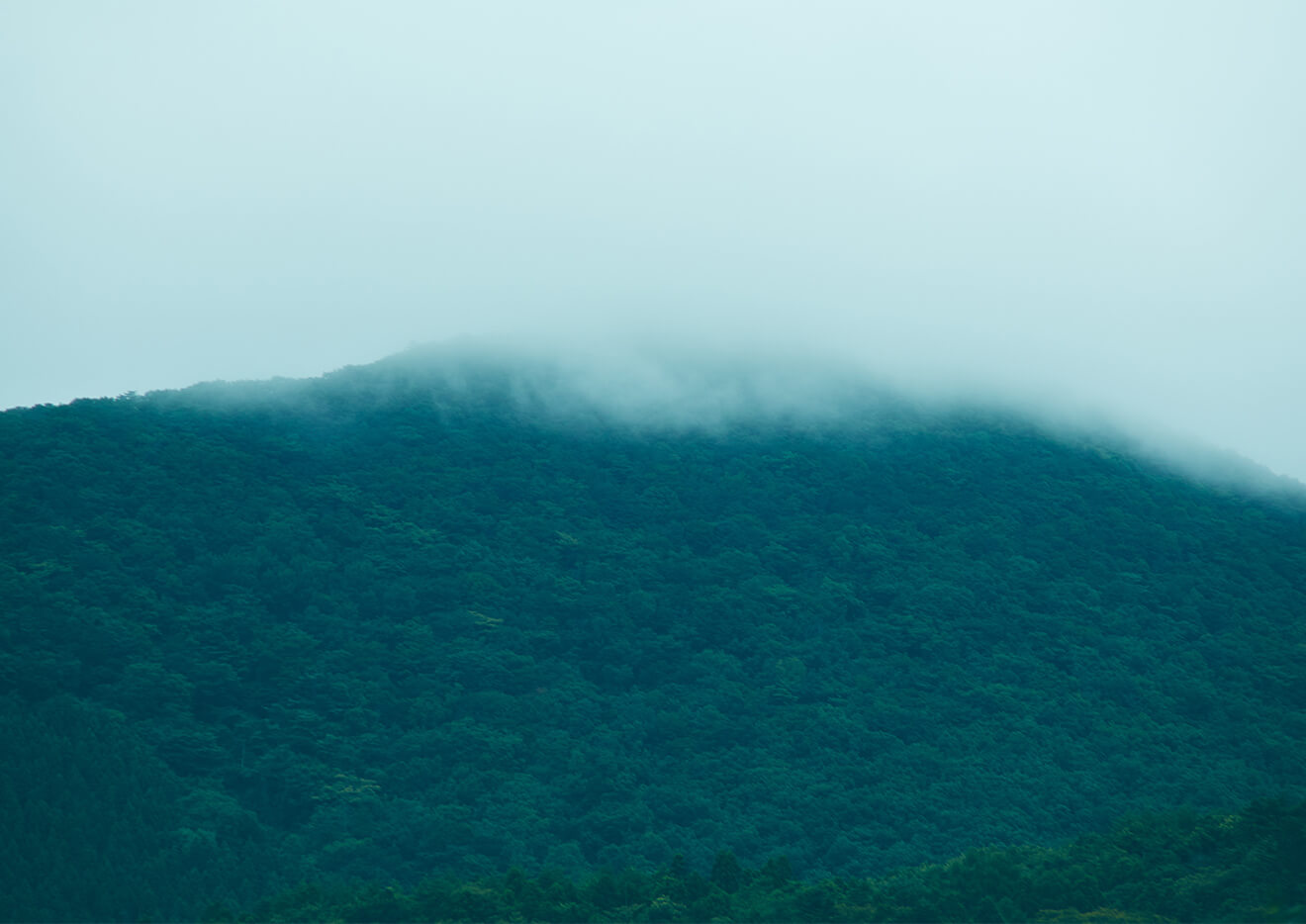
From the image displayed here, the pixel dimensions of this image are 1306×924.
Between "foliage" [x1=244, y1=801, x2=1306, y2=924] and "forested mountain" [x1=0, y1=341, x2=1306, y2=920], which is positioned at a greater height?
"forested mountain" [x1=0, y1=341, x2=1306, y2=920]

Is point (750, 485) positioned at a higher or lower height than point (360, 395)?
lower

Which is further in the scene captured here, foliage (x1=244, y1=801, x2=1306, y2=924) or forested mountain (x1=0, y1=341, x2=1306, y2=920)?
forested mountain (x1=0, y1=341, x2=1306, y2=920)

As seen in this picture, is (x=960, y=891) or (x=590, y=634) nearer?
(x=960, y=891)

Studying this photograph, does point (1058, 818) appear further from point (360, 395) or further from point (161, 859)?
point (360, 395)

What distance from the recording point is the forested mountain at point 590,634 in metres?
34.7

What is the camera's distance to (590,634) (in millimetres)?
43500

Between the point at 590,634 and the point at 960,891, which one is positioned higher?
the point at 590,634

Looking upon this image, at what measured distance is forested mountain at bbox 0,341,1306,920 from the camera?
34656 millimetres

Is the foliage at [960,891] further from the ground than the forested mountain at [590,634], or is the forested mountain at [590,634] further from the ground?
the forested mountain at [590,634]

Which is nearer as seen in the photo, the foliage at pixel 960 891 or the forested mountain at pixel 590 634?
the foliage at pixel 960 891

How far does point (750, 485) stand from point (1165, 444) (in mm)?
17814

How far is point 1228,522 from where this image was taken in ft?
164

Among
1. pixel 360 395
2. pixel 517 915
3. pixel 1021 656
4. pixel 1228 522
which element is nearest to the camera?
pixel 517 915

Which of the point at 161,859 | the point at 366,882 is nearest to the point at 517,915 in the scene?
the point at 366,882
